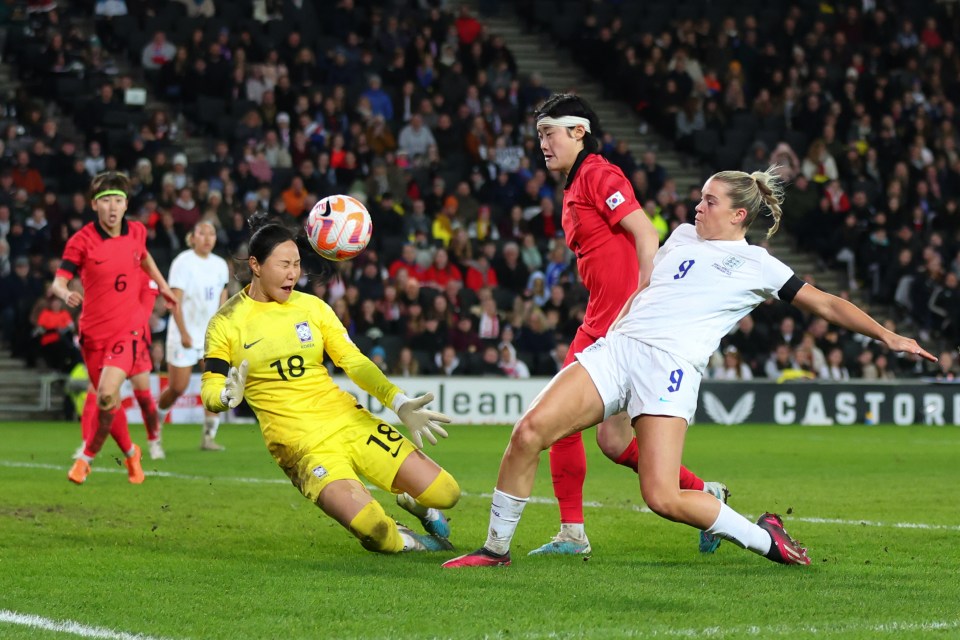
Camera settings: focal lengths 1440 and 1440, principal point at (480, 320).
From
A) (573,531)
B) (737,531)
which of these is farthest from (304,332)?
(737,531)

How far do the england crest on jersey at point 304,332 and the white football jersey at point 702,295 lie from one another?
1705 mm

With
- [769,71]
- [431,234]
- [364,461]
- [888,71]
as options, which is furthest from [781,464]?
[888,71]

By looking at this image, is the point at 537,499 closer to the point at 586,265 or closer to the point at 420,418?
the point at 586,265

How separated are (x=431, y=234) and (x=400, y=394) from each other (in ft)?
50.8

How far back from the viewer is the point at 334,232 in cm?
823

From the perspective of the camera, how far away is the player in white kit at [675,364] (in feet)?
21.2

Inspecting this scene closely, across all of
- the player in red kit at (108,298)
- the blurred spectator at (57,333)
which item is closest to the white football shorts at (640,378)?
the player in red kit at (108,298)

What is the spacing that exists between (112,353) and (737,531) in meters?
6.10

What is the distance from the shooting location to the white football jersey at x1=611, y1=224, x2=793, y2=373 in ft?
21.7

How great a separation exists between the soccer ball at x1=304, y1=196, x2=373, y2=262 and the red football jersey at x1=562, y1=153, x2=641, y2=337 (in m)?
1.37

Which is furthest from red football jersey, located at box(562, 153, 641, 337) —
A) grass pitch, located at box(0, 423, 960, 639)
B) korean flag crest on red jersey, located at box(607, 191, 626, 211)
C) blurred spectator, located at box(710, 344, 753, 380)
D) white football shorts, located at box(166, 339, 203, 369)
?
blurred spectator, located at box(710, 344, 753, 380)

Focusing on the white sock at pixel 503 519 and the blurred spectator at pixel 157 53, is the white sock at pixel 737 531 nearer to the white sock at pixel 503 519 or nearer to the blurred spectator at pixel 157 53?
the white sock at pixel 503 519

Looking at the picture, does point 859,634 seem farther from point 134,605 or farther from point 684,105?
point 684,105

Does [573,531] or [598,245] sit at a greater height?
[598,245]
